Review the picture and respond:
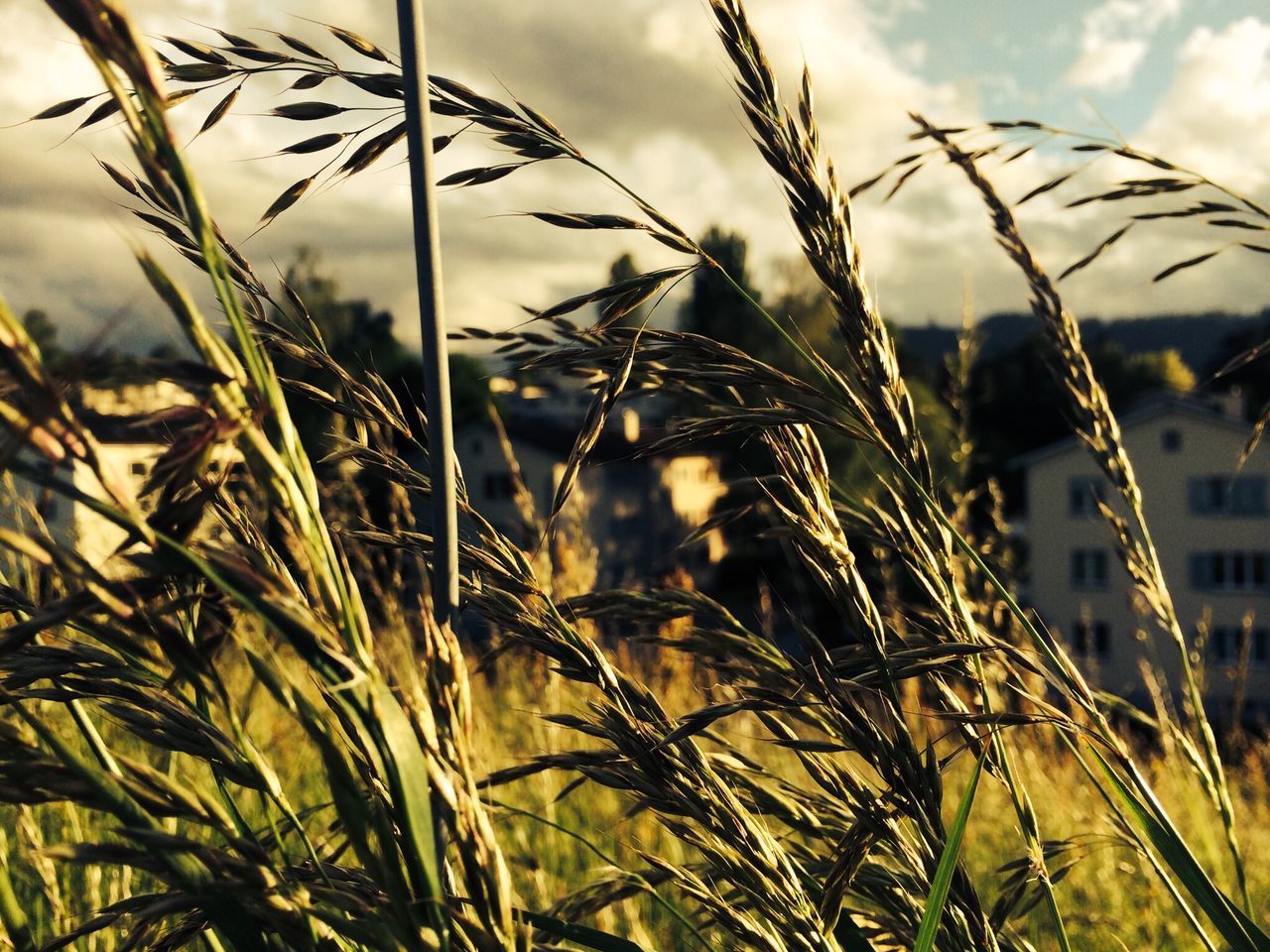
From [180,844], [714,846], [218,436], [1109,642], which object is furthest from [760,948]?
[1109,642]

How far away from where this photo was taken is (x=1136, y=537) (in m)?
1.33

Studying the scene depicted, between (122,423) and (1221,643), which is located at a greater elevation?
(122,423)

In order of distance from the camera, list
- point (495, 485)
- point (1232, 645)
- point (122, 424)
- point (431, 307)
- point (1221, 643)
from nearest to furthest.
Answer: point (122, 424) < point (431, 307) < point (1232, 645) < point (1221, 643) < point (495, 485)

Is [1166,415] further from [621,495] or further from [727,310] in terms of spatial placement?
[621,495]

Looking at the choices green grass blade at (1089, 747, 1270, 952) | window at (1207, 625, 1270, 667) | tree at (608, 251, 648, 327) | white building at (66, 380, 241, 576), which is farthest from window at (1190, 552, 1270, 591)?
white building at (66, 380, 241, 576)

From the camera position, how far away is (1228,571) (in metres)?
29.1

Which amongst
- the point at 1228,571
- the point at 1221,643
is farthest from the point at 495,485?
the point at 1221,643

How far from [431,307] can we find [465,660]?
0.34 m

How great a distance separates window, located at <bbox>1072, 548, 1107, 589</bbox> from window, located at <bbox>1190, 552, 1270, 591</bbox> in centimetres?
263

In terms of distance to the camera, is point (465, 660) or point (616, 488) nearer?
point (465, 660)

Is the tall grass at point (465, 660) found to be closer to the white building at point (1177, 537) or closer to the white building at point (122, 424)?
the white building at point (122, 424)

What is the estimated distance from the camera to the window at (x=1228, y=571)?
28672 millimetres

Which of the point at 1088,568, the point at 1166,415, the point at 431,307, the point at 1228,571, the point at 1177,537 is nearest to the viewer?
the point at 431,307

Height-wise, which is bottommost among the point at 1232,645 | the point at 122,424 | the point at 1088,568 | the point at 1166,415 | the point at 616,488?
the point at 1232,645
